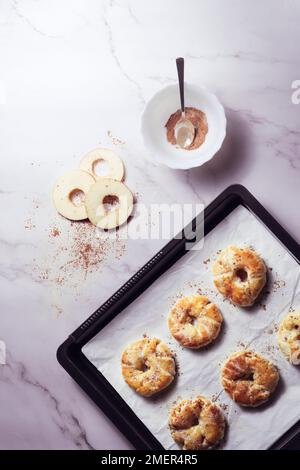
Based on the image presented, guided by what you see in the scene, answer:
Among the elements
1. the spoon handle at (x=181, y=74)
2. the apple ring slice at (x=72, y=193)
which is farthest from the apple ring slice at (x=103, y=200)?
the spoon handle at (x=181, y=74)

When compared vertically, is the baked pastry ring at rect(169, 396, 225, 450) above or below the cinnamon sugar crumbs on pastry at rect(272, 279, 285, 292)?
below

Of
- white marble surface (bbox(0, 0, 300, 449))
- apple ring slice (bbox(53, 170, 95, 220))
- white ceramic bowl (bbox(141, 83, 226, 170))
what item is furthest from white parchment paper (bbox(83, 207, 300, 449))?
apple ring slice (bbox(53, 170, 95, 220))

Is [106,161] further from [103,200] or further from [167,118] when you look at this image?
[167,118]

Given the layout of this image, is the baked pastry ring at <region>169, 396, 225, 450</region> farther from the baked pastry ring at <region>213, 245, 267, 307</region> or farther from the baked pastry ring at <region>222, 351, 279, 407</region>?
the baked pastry ring at <region>213, 245, 267, 307</region>

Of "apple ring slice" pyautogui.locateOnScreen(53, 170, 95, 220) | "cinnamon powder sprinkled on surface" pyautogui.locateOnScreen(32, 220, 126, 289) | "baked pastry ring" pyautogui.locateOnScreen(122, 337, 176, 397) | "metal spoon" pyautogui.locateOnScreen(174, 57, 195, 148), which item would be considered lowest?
"baked pastry ring" pyautogui.locateOnScreen(122, 337, 176, 397)

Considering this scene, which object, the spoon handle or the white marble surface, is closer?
the spoon handle

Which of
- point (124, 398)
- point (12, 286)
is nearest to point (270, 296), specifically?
point (124, 398)

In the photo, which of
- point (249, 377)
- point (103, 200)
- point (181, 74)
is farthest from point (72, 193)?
point (249, 377)
